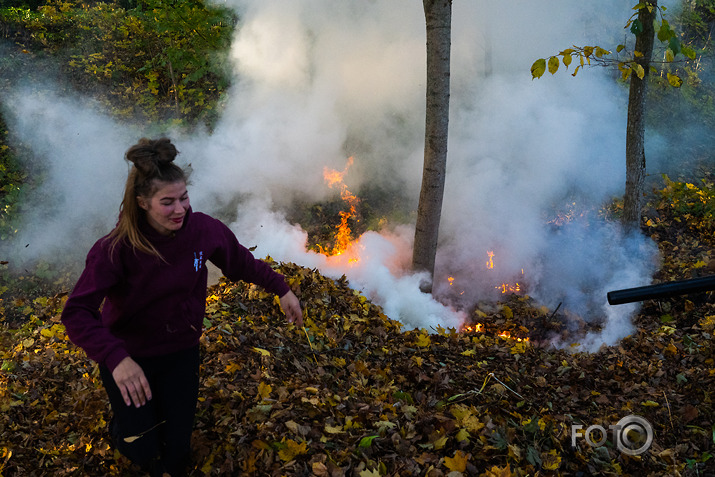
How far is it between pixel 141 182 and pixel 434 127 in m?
4.72

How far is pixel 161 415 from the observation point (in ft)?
9.85

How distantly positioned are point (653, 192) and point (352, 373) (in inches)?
330

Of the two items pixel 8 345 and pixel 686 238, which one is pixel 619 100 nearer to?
pixel 686 238

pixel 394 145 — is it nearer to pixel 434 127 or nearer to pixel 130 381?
pixel 434 127

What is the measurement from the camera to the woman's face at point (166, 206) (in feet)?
8.57

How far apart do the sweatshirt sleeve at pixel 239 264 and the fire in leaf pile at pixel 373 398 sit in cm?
102

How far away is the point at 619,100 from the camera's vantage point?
38.1 feet

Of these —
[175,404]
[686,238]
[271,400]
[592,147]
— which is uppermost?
[592,147]

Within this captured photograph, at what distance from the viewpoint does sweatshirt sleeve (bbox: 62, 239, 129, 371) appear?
244 cm

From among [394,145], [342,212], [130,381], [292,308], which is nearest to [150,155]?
[130,381]

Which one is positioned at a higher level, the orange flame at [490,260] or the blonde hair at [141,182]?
the orange flame at [490,260]

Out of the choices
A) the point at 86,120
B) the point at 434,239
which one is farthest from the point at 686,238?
the point at 86,120

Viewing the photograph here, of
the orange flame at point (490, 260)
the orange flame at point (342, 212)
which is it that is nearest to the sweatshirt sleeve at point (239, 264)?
the orange flame at point (342, 212)

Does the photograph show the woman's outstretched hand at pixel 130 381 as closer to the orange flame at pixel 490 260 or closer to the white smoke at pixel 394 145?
the white smoke at pixel 394 145
